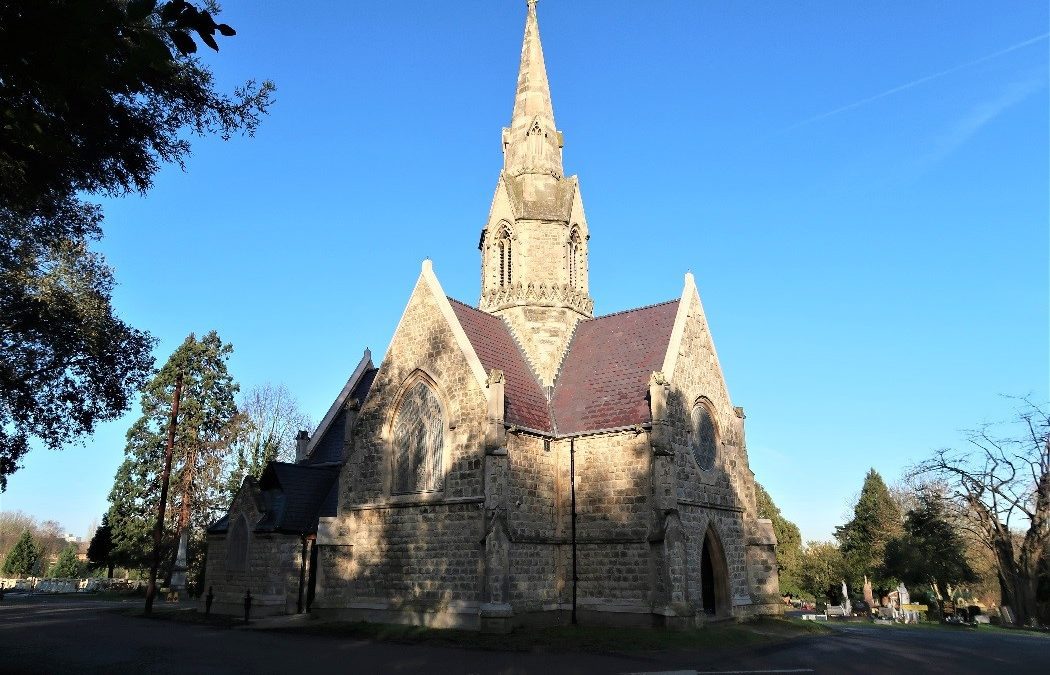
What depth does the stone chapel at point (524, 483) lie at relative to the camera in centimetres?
2103

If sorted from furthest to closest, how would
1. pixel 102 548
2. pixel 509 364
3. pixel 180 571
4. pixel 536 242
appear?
1. pixel 102 548
2. pixel 180 571
3. pixel 536 242
4. pixel 509 364

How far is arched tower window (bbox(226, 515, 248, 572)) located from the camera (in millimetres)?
27380

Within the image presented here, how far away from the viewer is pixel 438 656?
53.4 feet

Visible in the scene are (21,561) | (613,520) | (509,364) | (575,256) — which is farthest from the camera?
(21,561)

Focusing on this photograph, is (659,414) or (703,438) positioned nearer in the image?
(659,414)

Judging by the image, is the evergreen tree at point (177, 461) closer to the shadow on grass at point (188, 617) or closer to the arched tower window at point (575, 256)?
the shadow on grass at point (188, 617)

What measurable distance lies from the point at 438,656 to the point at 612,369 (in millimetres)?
11976

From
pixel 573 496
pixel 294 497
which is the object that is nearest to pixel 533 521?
pixel 573 496

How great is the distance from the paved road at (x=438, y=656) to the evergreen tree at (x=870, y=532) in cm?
2764

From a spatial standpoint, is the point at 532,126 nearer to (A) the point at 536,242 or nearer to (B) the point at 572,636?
(A) the point at 536,242

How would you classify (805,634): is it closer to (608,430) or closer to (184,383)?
(608,430)

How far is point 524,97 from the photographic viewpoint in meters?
32.2

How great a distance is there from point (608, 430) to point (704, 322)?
6.59 meters

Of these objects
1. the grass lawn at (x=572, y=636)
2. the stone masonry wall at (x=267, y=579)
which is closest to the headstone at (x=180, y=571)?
Answer: the stone masonry wall at (x=267, y=579)
